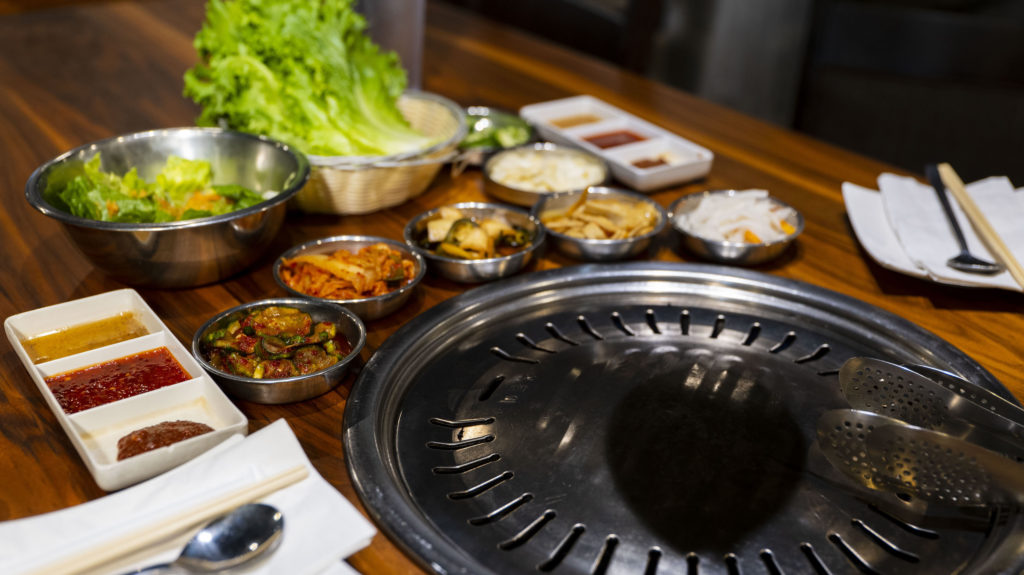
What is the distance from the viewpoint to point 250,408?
1.39 metres

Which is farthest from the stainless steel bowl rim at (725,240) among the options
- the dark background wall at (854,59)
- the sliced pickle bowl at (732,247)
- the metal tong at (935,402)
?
the dark background wall at (854,59)

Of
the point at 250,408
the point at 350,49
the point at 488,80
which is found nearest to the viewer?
the point at 250,408

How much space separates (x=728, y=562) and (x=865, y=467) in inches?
11.6

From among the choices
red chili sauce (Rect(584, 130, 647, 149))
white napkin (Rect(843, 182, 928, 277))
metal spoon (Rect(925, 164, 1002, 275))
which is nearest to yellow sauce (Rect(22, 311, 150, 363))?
red chili sauce (Rect(584, 130, 647, 149))

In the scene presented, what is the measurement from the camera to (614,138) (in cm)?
245

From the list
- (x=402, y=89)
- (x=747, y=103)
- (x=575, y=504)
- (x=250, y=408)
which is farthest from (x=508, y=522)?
(x=747, y=103)

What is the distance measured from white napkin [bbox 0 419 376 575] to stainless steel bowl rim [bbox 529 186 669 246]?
0.86 m

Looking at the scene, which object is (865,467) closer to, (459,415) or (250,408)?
(459,415)

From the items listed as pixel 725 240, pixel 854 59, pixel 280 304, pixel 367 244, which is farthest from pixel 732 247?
pixel 854 59

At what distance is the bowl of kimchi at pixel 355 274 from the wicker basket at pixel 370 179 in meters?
0.20

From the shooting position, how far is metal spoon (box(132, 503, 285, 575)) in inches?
41.0

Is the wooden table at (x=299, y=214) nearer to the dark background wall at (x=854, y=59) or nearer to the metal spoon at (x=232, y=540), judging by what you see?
the metal spoon at (x=232, y=540)

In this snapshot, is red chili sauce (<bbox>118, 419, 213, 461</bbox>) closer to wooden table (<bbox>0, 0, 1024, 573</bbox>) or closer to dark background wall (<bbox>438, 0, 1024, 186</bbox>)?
wooden table (<bbox>0, 0, 1024, 573</bbox>)

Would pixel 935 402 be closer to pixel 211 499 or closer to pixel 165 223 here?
pixel 211 499
